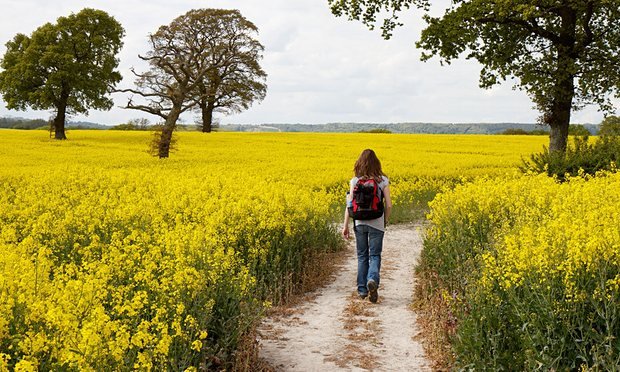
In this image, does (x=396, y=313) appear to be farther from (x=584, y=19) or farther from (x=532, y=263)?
(x=584, y=19)

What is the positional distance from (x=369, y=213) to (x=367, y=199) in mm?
205

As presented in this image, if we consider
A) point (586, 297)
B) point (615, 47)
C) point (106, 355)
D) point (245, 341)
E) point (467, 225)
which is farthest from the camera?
point (615, 47)

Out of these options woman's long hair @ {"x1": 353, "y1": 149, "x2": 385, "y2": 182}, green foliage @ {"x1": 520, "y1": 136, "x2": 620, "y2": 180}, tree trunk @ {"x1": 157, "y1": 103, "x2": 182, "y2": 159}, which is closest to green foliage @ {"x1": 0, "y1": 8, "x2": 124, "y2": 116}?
tree trunk @ {"x1": 157, "y1": 103, "x2": 182, "y2": 159}

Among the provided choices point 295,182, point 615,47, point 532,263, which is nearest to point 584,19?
point 615,47

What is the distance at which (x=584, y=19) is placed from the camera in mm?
21547

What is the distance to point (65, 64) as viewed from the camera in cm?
4203

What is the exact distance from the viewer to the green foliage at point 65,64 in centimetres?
4241

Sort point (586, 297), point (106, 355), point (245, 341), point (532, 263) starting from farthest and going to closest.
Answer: point (245, 341) < point (532, 263) < point (586, 297) < point (106, 355)

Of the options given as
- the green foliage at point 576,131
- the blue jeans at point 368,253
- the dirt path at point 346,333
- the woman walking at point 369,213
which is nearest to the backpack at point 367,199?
the woman walking at point 369,213

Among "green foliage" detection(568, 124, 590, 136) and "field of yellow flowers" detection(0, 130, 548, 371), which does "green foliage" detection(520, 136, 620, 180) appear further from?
"field of yellow flowers" detection(0, 130, 548, 371)

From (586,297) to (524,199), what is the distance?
4.25 m

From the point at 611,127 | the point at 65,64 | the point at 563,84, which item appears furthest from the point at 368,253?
the point at 611,127

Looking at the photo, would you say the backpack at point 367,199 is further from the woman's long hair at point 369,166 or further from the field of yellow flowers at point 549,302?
the field of yellow flowers at point 549,302

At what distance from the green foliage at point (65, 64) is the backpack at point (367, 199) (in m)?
38.1
